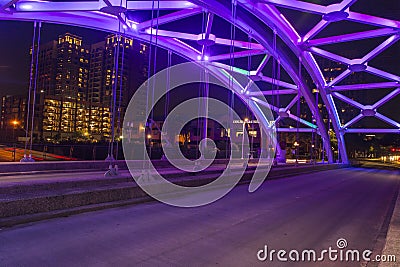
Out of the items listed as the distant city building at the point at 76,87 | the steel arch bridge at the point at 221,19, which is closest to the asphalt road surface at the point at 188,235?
the steel arch bridge at the point at 221,19

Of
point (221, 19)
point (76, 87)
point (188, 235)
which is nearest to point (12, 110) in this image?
point (76, 87)

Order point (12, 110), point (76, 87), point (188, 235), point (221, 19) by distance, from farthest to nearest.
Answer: point (76, 87), point (12, 110), point (221, 19), point (188, 235)

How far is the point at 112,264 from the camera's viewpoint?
496cm

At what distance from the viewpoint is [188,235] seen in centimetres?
674

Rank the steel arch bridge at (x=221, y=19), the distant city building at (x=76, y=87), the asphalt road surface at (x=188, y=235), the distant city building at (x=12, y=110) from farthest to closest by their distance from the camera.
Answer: the distant city building at (x=76, y=87)
the distant city building at (x=12, y=110)
the steel arch bridge at (x=221, y=19)
the asphalt road surface at (x=188, y=235)

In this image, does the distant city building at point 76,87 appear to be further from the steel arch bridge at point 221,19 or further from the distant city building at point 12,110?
the steel arch bridge at point 221,19

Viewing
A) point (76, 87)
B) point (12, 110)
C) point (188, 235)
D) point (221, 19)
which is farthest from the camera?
point (76, 87)

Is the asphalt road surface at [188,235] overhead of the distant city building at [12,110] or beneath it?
beneath

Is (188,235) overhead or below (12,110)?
below

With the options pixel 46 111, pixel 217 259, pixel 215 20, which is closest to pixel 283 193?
pixel 217 259

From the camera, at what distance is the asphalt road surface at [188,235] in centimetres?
527

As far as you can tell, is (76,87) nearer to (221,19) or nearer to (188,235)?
(221,19)

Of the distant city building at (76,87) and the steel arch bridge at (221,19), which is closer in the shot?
the steel arch bridge at (221,19)

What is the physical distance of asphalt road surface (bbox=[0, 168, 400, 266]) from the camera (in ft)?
17.3
